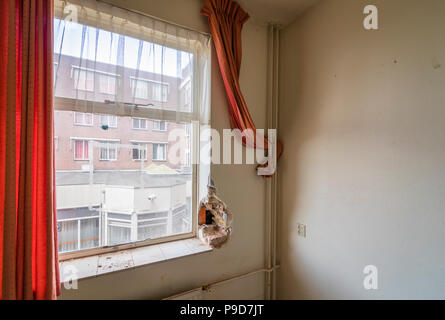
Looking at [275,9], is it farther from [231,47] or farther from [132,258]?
[132,258]

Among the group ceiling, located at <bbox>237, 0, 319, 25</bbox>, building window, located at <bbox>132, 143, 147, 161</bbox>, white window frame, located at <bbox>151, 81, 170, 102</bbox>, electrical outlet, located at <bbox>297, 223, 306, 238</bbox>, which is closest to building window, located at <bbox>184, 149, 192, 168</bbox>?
building window, located at <bbox>132, 143, 147, 161</bbox>

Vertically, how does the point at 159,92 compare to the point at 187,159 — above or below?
above

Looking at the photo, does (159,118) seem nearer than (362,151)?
No

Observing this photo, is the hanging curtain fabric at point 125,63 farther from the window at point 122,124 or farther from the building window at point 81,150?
the building window at point 81,150

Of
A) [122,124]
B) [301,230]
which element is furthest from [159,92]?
[301,230]

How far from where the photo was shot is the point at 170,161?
1476mm

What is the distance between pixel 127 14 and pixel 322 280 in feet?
7.48

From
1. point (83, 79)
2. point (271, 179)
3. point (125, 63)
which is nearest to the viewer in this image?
point (83, 79)

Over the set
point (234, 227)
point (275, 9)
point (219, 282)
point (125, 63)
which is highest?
point (275, 9)

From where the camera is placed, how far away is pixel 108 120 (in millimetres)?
1280

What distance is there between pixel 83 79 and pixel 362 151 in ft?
5.81

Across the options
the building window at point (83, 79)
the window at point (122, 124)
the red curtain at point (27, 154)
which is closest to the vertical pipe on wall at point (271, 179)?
the window at point (122, 124)

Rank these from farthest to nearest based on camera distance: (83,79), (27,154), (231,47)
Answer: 1. (231,47)
2. (83,79)
3. (27,154)

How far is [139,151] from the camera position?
1.37 meters
